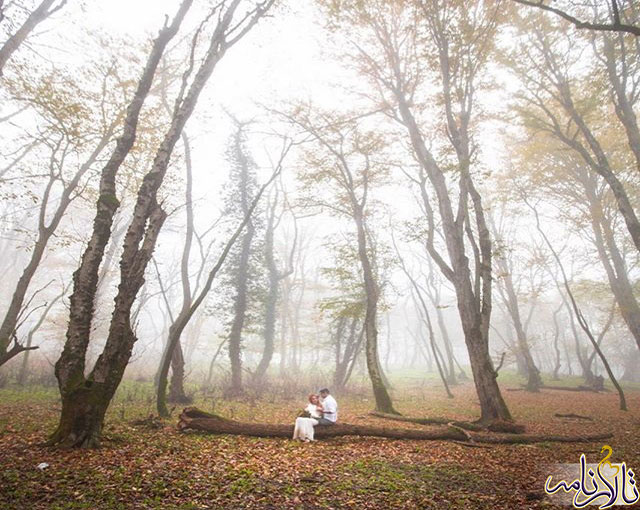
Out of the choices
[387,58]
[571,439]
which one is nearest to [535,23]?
[387,58]

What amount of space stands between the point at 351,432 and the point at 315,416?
973mm

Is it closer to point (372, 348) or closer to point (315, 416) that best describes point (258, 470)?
point (315, 416)

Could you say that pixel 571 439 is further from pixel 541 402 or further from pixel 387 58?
pixel 387 58

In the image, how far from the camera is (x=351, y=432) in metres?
8.07

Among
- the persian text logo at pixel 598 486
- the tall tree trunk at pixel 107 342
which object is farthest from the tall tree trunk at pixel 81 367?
the persian text logo at pixel 598 486

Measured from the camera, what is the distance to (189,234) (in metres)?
13.6

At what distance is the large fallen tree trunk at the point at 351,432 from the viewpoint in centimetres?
754

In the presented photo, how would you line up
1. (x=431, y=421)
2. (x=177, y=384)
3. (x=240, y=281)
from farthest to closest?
1. (x=240, y=281)
2. (x=177, y=384)
3. (x=431, y=421)

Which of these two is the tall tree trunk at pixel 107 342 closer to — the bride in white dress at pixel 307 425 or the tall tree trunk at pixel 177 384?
the bride in white dress at pixel 307 425

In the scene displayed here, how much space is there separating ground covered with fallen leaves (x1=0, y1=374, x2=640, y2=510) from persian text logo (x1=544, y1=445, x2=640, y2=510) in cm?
34

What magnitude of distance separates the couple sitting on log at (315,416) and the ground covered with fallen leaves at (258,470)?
37cm

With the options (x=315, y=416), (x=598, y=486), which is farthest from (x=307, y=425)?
(x=598, y=486)

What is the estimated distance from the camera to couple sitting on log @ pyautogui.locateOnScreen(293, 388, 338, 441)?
7.75 metres

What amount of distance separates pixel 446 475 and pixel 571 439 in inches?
190
